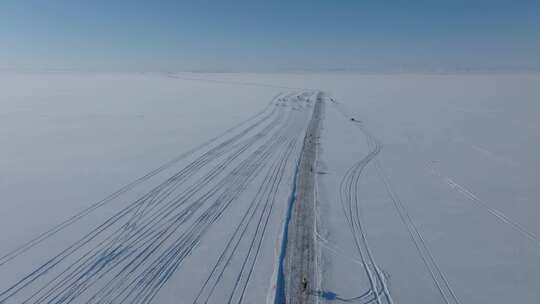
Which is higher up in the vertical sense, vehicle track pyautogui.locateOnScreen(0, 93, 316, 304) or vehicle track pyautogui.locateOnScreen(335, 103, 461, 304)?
vehicle track pyautogui.locateOnScreen(335, 103, 461, 304)

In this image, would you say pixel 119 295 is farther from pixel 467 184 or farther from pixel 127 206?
pixel 467 184

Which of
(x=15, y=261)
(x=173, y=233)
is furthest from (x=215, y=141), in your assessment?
(x=15, y=261)

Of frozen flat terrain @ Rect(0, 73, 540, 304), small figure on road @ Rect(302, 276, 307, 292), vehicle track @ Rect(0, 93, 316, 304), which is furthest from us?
frozen flat terrain @ Rect(0, 73, 540, 304)

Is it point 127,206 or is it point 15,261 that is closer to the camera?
point 15,261

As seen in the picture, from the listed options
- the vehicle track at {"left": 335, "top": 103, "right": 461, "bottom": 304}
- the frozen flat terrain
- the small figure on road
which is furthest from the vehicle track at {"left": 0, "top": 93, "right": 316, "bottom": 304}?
the vehicle track at {"left": 335, "top": 103, "right": 461, "bottom": 304}

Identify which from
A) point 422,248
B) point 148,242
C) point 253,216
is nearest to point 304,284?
point 253,216

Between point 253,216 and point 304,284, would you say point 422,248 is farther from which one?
point 253,216

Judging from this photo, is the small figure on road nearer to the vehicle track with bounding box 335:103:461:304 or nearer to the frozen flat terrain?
the frozen flat terrain

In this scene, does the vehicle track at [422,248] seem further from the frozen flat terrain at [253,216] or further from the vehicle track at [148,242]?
the vehicle track at [148,242]
